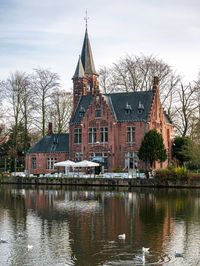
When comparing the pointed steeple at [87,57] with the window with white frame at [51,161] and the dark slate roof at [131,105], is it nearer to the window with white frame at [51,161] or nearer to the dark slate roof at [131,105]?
the dark slate roof at [131,105]

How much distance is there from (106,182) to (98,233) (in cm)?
2523

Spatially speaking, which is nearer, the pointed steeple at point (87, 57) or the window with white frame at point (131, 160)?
the window with white frame at point (131, 160)

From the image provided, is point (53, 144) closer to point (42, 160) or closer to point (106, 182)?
point (42, 160)

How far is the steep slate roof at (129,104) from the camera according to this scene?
45000 millimetres

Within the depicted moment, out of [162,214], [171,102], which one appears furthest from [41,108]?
[162,214]

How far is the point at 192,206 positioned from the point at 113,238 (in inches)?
395

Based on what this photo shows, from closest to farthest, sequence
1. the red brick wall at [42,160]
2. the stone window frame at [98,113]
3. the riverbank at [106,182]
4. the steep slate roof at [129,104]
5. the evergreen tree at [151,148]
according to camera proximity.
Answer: the riverbank at [106,182]
the evergreen tree at [151,148]
the steep slate roof at [129,104]
the stone window frame at [98,113]
the red brick wall at [42,160]

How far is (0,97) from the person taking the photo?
46750 millimetres

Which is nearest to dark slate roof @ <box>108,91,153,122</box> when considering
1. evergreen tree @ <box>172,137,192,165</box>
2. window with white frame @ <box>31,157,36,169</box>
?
evergreen tree @ <box>172,137,192,165</box>

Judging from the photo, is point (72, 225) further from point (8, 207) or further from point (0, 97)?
point (0, 97)

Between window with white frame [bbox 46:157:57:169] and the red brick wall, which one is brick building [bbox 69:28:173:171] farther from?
window with white frame [bbox 46:157:57:169]

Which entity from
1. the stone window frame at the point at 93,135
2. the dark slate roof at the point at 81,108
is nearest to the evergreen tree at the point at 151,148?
the stone window frame at the point at 93,135

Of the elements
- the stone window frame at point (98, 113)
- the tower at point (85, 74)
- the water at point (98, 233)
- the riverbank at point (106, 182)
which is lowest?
the water at point (98, 233)

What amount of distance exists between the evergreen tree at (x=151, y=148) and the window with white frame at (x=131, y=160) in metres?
1.69
